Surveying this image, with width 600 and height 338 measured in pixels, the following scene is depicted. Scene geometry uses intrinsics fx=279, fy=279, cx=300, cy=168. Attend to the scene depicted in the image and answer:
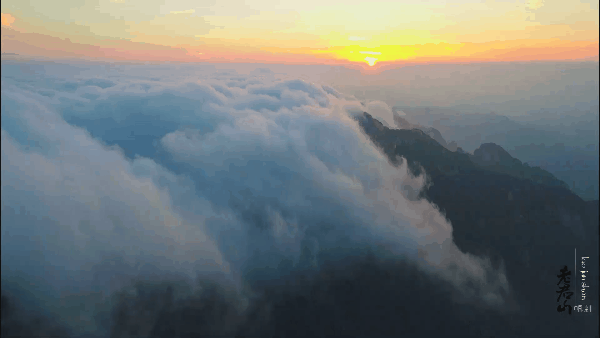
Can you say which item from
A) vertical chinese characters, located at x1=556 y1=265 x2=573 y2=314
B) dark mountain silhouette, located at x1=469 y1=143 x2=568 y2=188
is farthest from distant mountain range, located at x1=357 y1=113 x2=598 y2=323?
vertical chinese characters, located at x1=556 y1=265 x2=573 y2=314

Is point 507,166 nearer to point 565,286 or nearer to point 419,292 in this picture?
point 419,292

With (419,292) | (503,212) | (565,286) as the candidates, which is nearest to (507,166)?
(503,212)

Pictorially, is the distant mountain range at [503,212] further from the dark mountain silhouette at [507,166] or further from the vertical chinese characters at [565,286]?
the vertical chinese characters at [565,286]

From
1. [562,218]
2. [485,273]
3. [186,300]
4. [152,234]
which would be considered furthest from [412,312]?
[562,218]

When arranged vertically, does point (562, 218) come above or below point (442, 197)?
below

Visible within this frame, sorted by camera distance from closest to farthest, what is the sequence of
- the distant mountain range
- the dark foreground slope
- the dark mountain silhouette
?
1. the dark foreground slope
2. the distant mountain range
3. the dark mountain silhouette

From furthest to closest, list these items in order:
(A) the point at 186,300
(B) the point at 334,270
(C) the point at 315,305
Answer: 1. (B) the point at 334,270
2. (C) the point at 315,305
3. (A) the point at 186,300

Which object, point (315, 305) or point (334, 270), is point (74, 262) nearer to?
point (315, 305)

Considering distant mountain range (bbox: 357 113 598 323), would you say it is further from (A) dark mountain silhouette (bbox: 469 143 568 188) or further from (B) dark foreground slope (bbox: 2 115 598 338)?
(A) dark mountain silhouette (bbox: 469 143 568 188)

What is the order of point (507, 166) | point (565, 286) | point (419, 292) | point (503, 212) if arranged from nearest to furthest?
point (565, 286) < point (419, 292) < point (503, 212) < point (507, 166)

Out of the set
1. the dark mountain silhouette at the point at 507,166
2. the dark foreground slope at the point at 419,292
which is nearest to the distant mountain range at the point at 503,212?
the dark foreground slope at the point at 419,292

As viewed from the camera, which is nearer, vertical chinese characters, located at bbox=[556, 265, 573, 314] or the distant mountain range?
vertical chinese characters, located at bbox=[556, 265, 573, 314]
